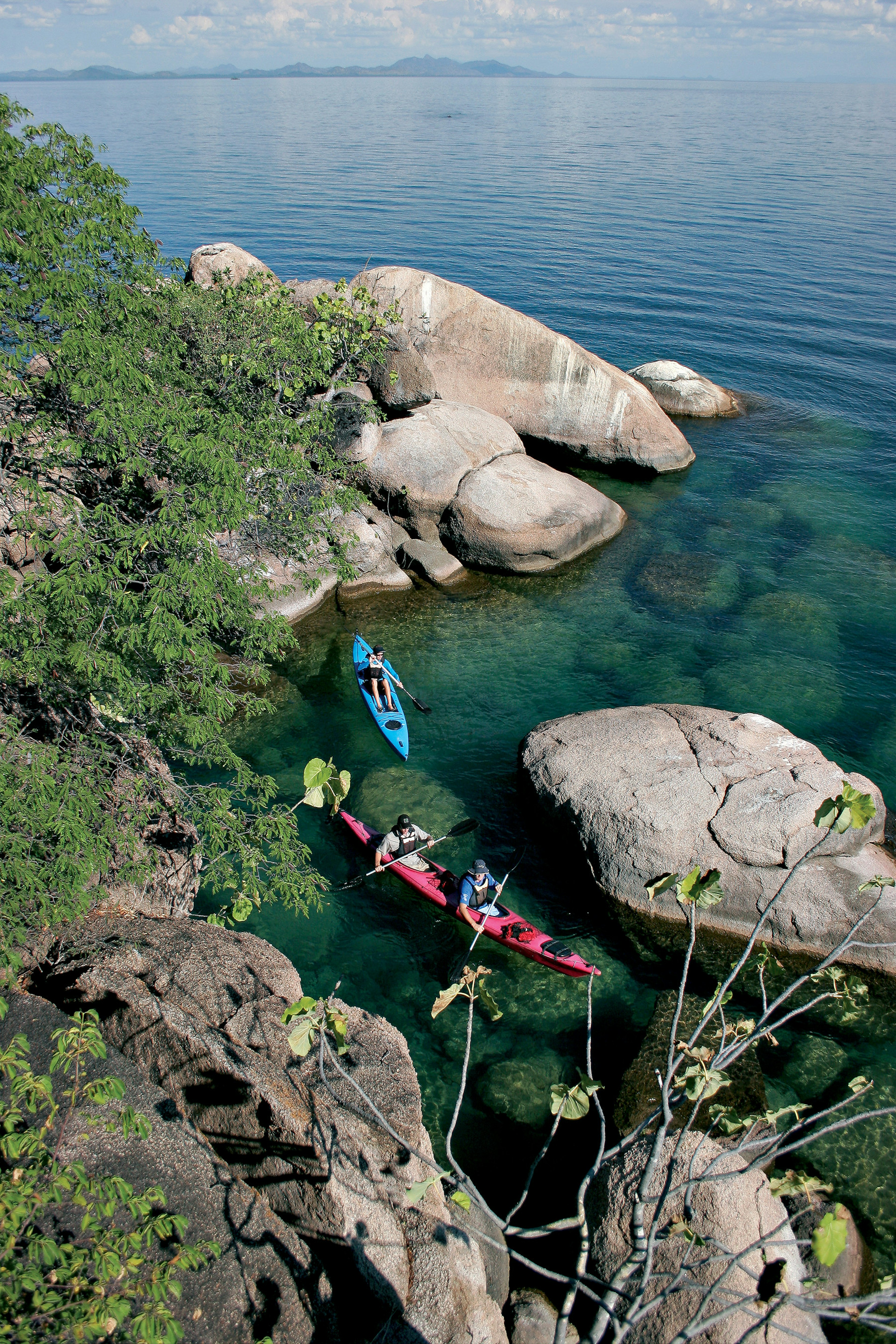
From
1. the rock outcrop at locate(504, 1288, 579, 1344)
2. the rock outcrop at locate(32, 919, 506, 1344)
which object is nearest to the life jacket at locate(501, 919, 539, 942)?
the rock outcrop at locate(32, 919, 506, 1344)

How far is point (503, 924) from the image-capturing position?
1162cm

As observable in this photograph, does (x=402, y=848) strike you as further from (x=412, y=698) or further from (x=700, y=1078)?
(x=700, y=1078)

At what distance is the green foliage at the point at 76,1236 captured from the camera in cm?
448

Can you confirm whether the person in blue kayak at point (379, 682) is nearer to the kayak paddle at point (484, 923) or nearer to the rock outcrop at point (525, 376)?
the kayak paddle at point (484, 923)

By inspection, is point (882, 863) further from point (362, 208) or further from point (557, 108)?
point (557, 108)

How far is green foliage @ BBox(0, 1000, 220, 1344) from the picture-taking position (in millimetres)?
4484

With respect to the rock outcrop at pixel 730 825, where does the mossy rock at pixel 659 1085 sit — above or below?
below

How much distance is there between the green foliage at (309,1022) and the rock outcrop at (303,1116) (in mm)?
2426

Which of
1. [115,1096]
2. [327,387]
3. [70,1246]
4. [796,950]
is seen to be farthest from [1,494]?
[327,387]

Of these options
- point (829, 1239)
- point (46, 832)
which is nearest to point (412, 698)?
point (46, 832)

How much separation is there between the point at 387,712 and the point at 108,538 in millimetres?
7762

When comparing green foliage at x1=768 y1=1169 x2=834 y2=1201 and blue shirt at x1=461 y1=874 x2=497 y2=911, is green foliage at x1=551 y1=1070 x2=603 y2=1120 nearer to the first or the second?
green foliage at x1=768 y1=1169 x2=834 y2=1201

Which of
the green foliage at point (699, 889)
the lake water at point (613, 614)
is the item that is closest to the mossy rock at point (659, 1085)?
the lake water at point (613, 614)

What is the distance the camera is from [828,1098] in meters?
9.63
